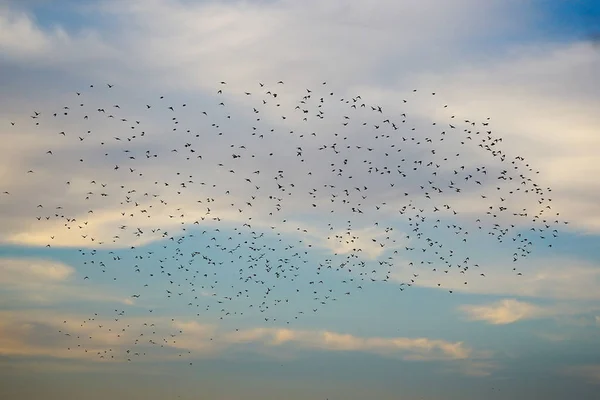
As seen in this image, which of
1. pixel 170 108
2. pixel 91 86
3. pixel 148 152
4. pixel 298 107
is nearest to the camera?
pixel 91 86

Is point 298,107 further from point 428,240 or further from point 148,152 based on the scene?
point 428,240

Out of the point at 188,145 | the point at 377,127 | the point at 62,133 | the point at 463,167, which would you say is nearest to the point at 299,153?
the point at 377,127

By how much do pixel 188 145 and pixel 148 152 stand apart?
26.6ft

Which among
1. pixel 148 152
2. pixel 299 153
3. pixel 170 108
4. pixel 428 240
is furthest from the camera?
pixel 428 240

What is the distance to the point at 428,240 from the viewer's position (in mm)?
86250

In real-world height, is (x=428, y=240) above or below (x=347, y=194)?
below

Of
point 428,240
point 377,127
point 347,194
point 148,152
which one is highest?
point 377,127

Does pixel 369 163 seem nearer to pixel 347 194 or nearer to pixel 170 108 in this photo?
pixel 347 194

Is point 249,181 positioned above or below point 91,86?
below

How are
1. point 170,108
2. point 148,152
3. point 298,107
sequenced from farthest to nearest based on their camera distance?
point 148,152
point 298,107
point 170,108

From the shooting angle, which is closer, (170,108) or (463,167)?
(170,108)

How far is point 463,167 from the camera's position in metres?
79.1

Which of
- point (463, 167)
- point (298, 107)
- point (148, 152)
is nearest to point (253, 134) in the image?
point (298, 107)

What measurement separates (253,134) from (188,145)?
1320cm
